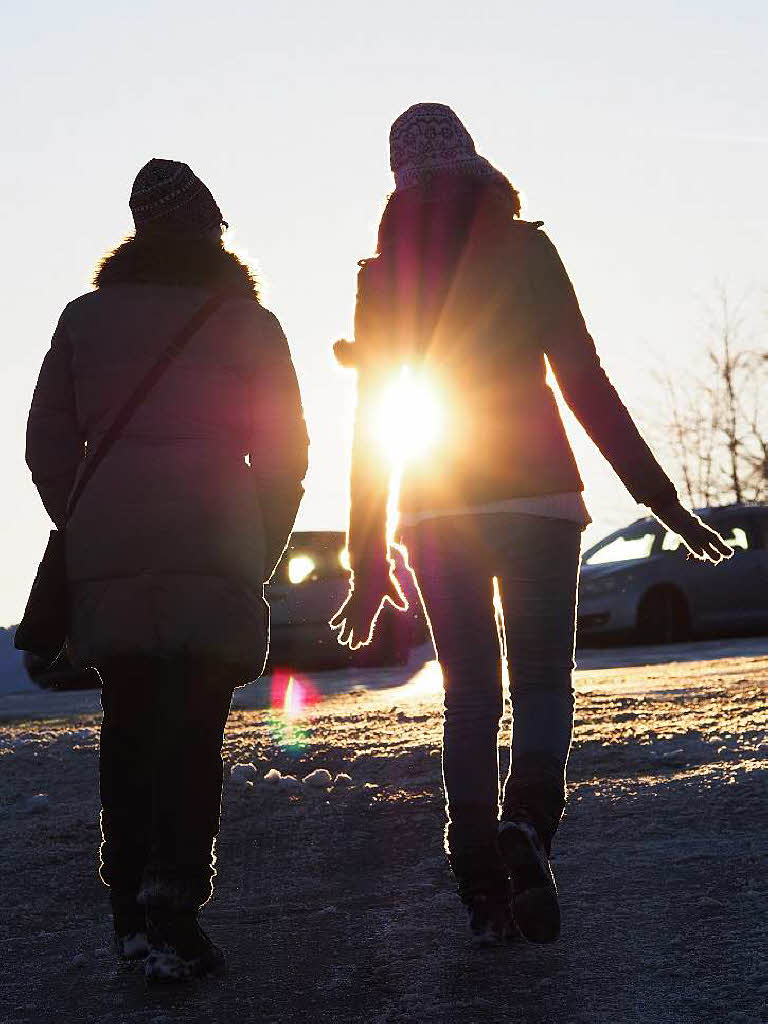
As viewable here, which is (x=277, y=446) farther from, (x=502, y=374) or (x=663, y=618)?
(x=663, y=618)

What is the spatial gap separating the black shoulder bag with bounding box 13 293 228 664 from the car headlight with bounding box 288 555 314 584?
13701 mm

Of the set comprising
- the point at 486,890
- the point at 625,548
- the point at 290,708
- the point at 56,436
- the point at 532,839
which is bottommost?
the point at 486,890

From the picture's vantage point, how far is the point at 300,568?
57.9 feet

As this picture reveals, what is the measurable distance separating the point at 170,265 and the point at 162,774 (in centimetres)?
122

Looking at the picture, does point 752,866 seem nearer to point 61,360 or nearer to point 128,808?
point 128,808

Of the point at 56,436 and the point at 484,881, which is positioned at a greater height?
the point at 56,436

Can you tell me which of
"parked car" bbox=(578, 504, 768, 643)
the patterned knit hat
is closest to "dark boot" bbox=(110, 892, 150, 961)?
the patterned knit hat

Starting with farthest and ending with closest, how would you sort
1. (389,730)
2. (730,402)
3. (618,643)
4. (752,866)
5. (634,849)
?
1. (730,402)
2. (618,643)
3. (389,730)
4. (634,849)
5. (752,866)

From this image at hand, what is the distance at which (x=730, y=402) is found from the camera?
126 feet

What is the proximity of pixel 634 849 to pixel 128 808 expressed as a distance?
180 cm

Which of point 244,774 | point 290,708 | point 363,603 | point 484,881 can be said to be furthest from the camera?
point 290,708

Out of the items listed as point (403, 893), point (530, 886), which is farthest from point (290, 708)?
point (530, 886)

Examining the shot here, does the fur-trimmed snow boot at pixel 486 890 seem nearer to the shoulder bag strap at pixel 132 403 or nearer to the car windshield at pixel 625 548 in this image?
the shoulder bag strap at pixel 132 403

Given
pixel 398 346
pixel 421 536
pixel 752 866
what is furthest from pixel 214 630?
pixel 752 866
